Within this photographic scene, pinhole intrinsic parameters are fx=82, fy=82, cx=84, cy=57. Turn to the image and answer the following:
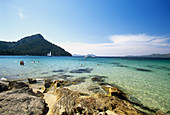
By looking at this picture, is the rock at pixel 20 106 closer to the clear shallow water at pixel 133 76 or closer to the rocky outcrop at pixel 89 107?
the rocky outcrop at pixel 89 107

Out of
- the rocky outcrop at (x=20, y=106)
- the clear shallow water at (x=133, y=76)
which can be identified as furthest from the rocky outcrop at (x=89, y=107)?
the clear shallow water at (x=133, y=76)

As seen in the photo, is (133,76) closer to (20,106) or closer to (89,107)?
(89,107)

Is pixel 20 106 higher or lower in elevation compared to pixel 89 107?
higher

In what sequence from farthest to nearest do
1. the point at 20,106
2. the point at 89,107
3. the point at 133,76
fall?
1. the point at 133,76
2. the point at 89,107
3. the point at 20,106

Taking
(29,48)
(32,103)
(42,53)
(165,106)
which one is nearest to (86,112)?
(32,103)

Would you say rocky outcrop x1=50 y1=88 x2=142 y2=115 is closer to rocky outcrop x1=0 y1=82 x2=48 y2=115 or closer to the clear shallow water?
rocky outcrop x1=0 y1=82 x2=48 y2=115

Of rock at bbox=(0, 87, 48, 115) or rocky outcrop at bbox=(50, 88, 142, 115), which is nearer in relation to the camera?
rock at bbox=(0, 87, 48, 115)

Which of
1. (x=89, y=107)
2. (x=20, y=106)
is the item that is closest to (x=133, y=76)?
(x=89, y=107)

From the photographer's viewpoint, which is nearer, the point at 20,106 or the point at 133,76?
the point at 20,106

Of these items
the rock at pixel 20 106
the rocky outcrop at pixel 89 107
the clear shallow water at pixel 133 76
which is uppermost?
the rock at pixel 20 106

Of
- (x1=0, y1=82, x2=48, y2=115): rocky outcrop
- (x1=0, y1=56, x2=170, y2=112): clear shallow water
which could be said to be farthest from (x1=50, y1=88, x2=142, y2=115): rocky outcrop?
(x1=0, y1=56, x2=170, y2=112): clear shallow water

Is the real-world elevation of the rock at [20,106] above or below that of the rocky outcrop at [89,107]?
above

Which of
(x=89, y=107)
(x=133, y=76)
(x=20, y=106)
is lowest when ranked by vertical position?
(x=133, y=76)

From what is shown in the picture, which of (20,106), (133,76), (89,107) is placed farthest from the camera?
(133,76)
